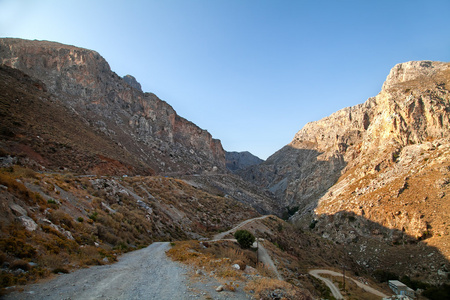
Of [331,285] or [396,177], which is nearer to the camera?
[331,285]

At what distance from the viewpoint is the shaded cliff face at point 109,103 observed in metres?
66.3

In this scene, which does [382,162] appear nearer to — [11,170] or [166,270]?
[166,270]

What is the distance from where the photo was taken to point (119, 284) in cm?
793

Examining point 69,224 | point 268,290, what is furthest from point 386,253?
point 69,224

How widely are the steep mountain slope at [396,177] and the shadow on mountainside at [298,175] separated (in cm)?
62

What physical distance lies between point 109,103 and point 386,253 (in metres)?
90.2

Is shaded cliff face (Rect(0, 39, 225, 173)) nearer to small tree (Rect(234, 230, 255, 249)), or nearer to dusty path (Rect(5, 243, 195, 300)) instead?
small tree (Rect(234, 230, 255, 249))

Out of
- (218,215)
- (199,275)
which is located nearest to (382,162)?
(218,215)

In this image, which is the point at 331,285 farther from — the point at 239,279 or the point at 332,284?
the point at 239,279

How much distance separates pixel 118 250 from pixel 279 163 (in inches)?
5586

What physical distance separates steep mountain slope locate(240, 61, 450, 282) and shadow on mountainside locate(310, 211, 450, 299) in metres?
0.18

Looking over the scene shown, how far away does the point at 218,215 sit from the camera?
39.6 meters

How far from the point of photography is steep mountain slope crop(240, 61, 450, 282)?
42406 millimetres

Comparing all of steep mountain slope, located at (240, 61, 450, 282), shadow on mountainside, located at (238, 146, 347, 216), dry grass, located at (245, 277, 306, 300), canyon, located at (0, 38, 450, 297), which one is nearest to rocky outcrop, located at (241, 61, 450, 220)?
shadow on mountainside, located at (238, 146, 347, 216)
